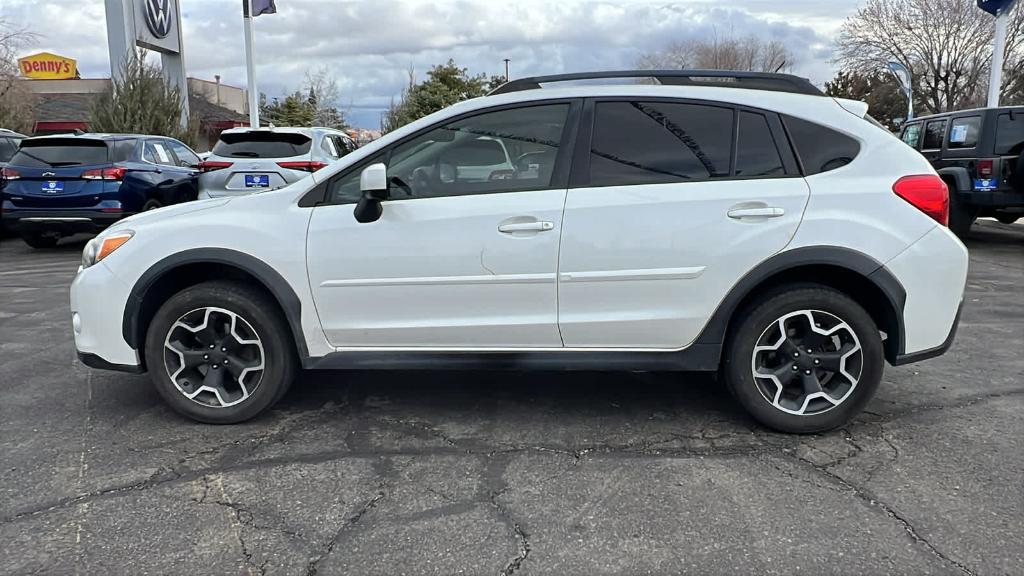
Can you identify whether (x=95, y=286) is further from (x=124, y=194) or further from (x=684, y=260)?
(x=124, y=194)

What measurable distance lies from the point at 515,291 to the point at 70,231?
900 cm

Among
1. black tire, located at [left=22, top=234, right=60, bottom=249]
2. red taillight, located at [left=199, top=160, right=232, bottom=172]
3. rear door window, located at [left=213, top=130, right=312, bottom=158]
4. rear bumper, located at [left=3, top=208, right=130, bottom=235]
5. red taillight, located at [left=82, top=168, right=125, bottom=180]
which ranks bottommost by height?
black tire, located at [left=22, top=234, right=60, bottom=249]

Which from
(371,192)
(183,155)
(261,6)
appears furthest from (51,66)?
(371,192)

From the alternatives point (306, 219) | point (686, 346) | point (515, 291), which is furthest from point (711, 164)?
point (306, 219)

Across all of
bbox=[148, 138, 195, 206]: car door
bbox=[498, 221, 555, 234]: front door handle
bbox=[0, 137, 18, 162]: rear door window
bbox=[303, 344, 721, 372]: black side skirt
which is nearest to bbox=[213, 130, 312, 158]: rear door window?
bbox=[148, 138, 195, 206]: car door

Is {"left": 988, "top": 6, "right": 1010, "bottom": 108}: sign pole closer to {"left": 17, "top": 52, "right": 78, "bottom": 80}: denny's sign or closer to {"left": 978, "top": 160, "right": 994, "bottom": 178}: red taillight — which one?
{"left": 978, "top": 160, "right": 994, "bottom": 178}: red taillight

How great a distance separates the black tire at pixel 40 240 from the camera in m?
11.1

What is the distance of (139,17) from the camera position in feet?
59.9

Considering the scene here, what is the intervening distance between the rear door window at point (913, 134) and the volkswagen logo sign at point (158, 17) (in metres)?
17.0

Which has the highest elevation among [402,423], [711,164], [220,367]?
[711,164]

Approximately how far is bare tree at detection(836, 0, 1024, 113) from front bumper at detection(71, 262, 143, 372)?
124 feet

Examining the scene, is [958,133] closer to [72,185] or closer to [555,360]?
[555,360]

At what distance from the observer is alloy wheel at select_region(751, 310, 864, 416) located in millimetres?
3736

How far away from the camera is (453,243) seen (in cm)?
371
